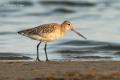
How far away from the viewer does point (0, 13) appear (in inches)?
1138

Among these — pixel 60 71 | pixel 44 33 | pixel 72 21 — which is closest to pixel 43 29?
pixel 44 33

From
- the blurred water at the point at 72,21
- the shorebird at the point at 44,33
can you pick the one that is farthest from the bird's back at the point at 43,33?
the blurred water at the point at 72,21

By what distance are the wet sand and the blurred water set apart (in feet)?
10.8

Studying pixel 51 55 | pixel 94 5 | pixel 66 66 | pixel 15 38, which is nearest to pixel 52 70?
pixel 66 66

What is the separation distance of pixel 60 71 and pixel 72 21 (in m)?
12.5

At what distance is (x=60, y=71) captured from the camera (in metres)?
14.4

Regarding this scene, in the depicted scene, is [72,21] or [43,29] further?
[72,21]

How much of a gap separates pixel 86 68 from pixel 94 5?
18.1 metres

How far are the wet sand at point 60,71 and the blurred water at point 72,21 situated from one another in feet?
10.8

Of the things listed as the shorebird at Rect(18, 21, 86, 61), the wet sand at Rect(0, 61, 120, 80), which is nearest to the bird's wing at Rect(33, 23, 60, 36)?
the shorebird at Rect(18, 21, 86, 61)

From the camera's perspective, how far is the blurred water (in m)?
20.3

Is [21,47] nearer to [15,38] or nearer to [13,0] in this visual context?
[15,38]

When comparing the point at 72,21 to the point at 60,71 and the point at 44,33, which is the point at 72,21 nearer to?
the point at 44,33

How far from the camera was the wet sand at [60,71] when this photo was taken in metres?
13.4
